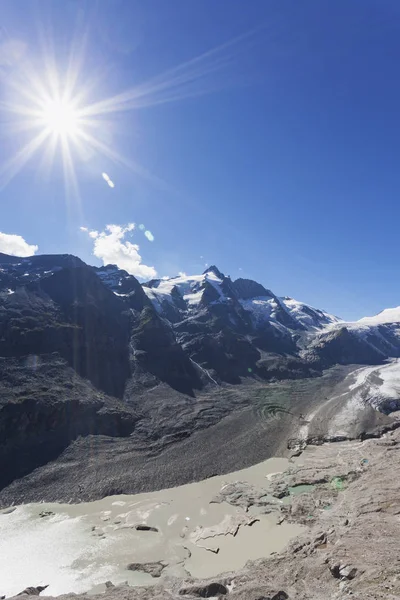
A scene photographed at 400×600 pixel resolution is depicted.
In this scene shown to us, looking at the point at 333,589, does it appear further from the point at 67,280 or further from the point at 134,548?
the point at 67,280

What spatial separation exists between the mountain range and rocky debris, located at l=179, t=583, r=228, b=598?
21.1 meters

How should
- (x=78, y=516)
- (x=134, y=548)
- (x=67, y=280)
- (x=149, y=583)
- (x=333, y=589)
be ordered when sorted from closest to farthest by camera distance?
(x=333, y=589), (x=149, y=583), (x=134, y=548), (x=78, y=516), (x=67, y=280)

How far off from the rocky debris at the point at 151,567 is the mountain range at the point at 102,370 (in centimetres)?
1399

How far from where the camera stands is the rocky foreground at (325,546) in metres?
18.9

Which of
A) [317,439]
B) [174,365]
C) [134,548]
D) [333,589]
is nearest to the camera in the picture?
[333,589]

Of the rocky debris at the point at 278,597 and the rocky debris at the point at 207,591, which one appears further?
the rocky debris at the point at 207,591

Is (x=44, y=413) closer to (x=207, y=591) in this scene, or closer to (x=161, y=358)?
(x=207, y=591)

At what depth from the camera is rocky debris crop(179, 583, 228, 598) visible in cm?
2133

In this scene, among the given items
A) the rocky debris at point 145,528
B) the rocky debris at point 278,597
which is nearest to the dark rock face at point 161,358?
the rocky debris at point 145,528

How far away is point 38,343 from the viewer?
237 ft

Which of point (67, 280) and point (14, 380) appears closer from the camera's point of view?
point (14, 380)

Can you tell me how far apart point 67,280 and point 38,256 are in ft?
95.8

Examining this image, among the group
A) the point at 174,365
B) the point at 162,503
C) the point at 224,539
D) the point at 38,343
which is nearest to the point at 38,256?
the point at 38,343

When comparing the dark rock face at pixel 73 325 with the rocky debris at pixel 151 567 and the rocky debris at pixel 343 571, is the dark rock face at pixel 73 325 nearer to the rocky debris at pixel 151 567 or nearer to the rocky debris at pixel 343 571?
the rocky debris at pixel 151 567
